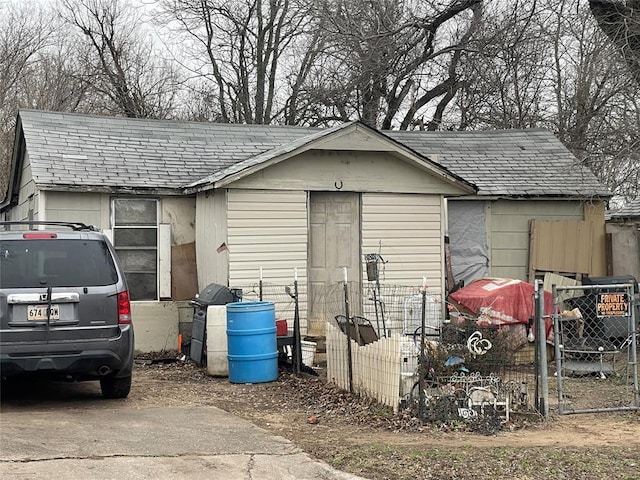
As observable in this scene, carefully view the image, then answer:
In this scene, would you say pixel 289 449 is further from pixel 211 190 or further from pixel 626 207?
pixel 626 207

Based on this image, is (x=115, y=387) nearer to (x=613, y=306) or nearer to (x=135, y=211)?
(x=135, y=211)

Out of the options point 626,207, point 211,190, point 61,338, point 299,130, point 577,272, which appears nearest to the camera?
point 61,338

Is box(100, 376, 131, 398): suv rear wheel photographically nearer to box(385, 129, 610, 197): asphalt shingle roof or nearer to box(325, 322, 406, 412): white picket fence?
box(325, 322, 406, 412): white picket fence

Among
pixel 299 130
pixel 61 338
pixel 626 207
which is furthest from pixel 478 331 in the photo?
pixel 626 207

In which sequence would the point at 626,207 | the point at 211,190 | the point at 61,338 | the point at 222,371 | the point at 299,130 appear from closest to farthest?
the point at 61,338 < the point at 222,371 < the point at 211,190 < the point at 299,130 < the point at 626,207

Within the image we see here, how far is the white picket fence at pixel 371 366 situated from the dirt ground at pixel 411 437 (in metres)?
0.14

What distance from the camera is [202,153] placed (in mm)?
15852

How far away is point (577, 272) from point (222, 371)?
778cm

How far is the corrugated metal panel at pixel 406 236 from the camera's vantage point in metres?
14.1

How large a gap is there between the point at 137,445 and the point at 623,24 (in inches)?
378

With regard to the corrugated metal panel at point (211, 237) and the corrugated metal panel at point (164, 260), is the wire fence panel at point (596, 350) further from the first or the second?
the corrugated metal panel at point (164, 260)

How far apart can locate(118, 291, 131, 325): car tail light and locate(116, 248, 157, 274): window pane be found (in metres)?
5.57

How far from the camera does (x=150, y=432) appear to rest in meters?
7.76

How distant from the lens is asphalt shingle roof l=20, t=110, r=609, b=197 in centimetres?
1424
